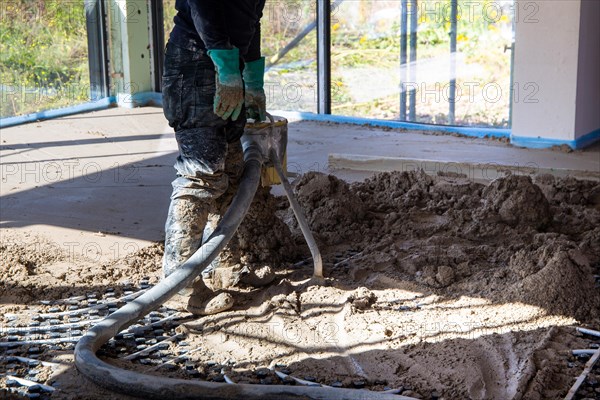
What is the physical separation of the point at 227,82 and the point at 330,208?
1555 mm

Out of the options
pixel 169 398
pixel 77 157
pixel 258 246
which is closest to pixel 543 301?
pixel 258 246

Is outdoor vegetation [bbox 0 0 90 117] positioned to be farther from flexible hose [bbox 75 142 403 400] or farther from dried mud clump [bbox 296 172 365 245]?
flexible hose [bbox 75 142 403 400]

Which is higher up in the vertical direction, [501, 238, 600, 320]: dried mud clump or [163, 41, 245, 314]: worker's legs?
[163, 41, 245, 314]: worker's legs

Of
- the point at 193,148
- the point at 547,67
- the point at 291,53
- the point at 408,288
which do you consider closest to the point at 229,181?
the point at 193,148

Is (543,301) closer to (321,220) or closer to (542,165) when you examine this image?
(321,220)

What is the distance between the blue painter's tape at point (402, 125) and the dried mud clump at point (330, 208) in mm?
3511

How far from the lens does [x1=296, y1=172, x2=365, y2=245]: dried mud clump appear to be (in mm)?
4816

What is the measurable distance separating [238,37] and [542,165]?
3761 mm

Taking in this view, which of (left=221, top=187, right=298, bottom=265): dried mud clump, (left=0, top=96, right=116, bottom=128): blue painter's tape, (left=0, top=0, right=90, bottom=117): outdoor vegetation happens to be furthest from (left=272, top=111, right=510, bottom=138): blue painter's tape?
(left=221, top=187, right=298, bottom=265): dried mud clump

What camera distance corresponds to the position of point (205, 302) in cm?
380

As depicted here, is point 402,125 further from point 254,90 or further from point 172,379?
point 172,379

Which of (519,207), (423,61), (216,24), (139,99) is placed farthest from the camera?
(139,99)

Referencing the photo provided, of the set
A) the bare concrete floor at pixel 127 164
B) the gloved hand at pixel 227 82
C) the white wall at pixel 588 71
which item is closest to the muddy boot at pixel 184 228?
the gloved hand at pixel 227 82

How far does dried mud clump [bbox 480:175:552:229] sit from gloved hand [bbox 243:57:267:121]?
1565 millimetres
